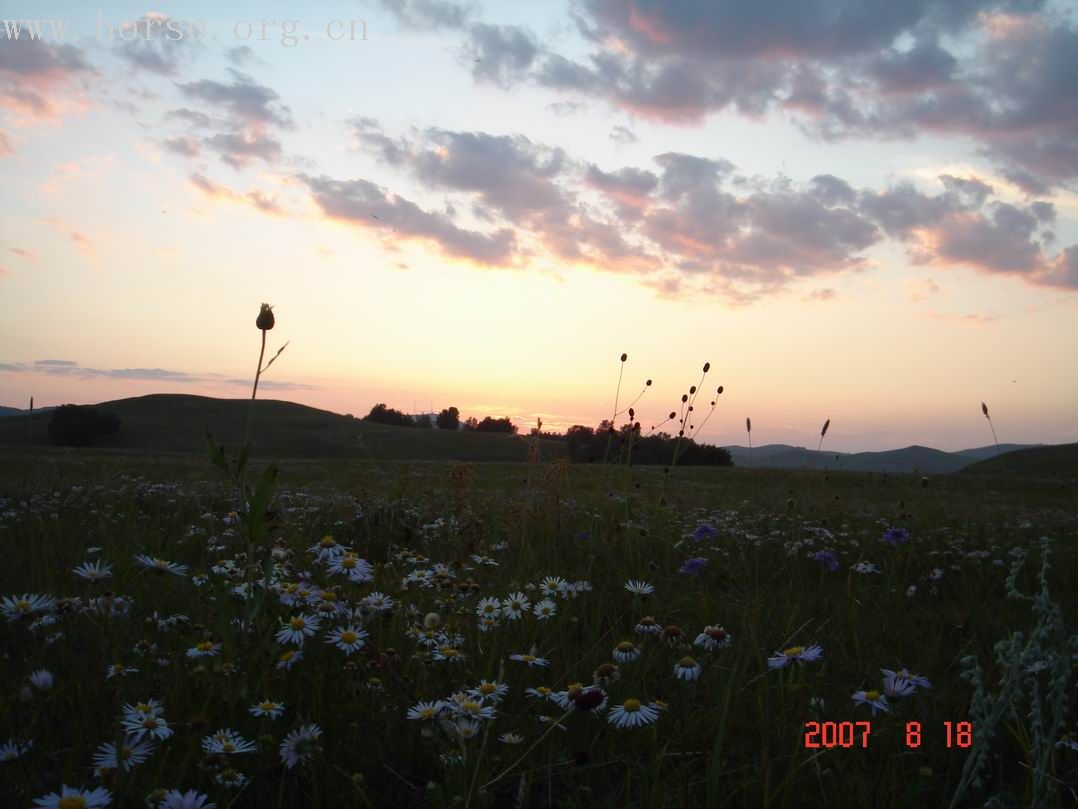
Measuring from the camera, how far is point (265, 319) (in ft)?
7.89

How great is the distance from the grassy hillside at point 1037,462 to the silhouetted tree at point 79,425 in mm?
46606

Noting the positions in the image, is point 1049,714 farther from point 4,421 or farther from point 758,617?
point 4,421

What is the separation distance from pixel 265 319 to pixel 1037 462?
4073 cm

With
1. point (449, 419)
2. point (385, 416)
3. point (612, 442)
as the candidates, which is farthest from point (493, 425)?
point (612, 442)

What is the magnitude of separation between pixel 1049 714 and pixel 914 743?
26.1 inches

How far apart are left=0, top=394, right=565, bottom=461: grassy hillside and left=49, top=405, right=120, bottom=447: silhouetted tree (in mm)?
769

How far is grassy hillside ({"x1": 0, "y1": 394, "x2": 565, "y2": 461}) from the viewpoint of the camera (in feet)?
131

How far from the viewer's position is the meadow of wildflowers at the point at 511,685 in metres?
1.77

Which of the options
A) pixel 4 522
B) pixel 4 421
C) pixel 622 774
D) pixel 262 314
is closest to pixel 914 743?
pixel 622 774

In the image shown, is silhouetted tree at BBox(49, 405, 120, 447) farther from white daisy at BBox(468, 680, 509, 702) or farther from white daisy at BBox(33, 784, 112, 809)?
white daisy at BBox(33, 784, 112, 809)

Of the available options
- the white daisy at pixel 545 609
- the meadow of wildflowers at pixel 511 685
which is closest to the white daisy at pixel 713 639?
the meadow of wildflowers at pixel 511 685

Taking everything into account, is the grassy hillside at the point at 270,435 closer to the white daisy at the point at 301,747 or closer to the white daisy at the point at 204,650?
the white daisy at the point at 204,650

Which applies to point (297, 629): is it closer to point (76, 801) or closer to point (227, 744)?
point (227, 744)

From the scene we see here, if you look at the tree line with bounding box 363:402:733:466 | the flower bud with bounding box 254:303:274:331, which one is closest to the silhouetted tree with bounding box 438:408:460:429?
the tree line with bounding box 363:402:733:466
